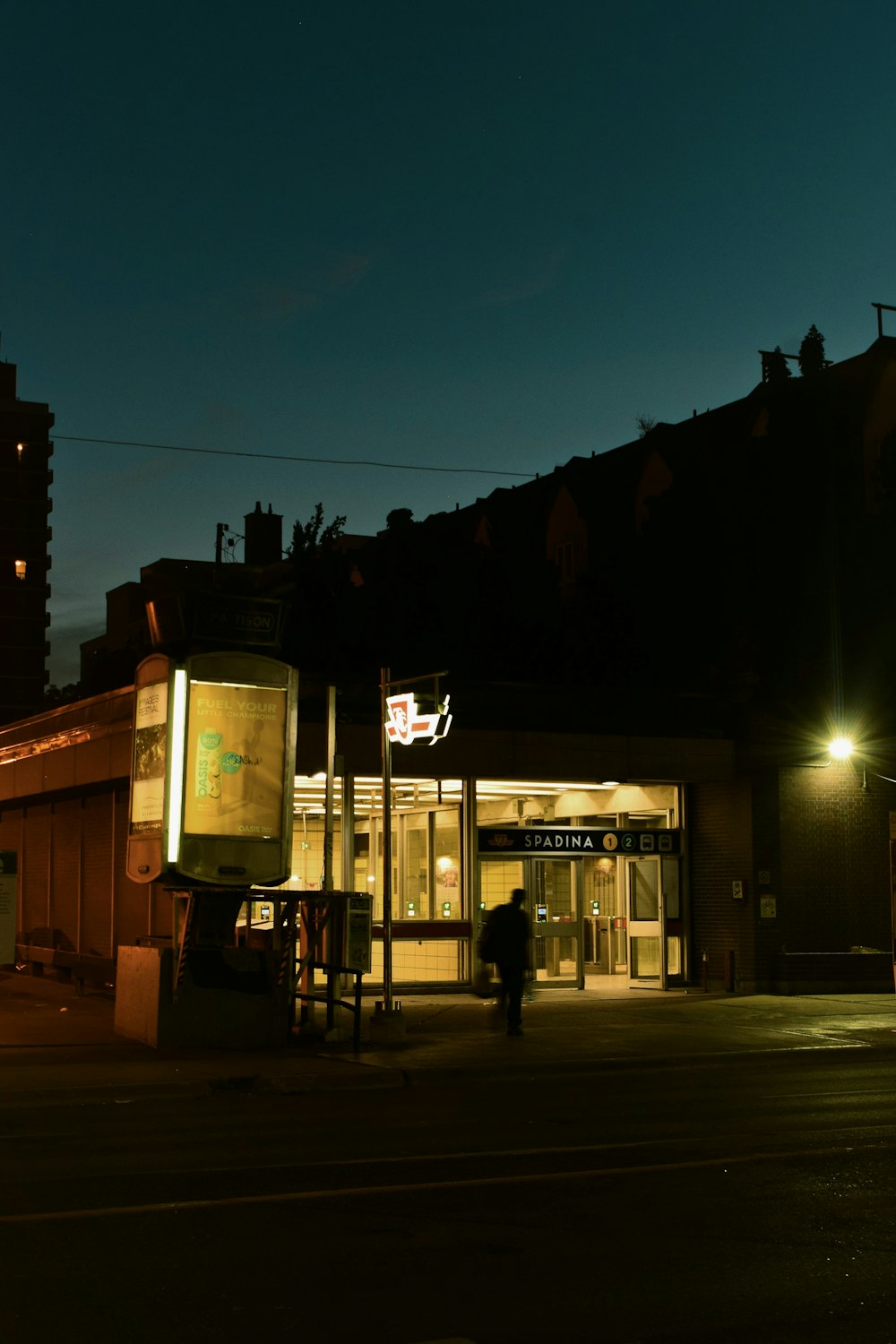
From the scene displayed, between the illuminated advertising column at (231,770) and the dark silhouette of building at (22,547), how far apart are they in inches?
3014

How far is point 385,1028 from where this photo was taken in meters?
18.6

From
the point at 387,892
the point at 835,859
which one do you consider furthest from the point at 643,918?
the point at 387,892

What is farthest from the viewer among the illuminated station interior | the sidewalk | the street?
the illuminated station interior

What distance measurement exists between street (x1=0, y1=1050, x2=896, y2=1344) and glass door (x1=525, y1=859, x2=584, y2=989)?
12166mm

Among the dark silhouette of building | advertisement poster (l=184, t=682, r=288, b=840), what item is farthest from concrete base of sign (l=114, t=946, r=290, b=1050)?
the dark silhouette of building

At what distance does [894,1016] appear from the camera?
22.0 meters

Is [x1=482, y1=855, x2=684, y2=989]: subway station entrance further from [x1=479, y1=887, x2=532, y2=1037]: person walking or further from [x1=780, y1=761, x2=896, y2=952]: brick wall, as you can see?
[x1=479, y1=887, x2=532, y2=1037]: person walking

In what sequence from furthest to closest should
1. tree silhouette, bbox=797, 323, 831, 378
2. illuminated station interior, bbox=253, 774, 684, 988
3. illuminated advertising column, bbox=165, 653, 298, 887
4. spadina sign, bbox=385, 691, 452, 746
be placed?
1. tree silhouette, bbox=797, 323, 831, 378
2. illuminated station interior, bbox=253, 774, 684, 988
3. spadina sign, bbox=385, 691, 452, 746
4. illuminated advertising column, bbox=165, 653, 298, 887

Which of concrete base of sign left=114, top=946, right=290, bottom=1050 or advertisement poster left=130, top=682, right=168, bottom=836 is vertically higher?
advertisement poster left=130, top=682, right=168, bottom=836

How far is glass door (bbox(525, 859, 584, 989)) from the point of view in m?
26.0

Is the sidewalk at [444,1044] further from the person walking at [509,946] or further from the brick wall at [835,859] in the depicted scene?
the brick wall at [835,859]

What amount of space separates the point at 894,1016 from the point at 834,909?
435 centimetres

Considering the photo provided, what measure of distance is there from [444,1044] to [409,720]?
4060mm

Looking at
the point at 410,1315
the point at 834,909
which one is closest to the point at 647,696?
the point at 834,909
